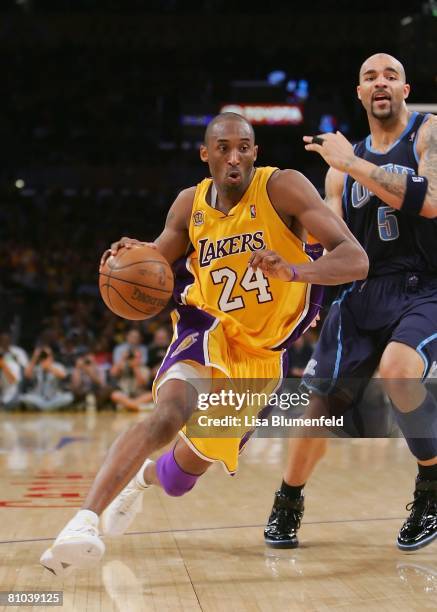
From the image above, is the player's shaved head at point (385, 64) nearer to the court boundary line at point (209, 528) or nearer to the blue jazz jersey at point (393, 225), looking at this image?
the blue jazz jersey at point (393, 225)

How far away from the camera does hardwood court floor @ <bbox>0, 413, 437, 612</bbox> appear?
313 centimetres

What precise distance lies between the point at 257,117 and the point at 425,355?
16841 mm

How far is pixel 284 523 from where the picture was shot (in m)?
4.18

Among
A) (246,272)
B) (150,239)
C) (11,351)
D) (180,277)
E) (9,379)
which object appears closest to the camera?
(246,272)

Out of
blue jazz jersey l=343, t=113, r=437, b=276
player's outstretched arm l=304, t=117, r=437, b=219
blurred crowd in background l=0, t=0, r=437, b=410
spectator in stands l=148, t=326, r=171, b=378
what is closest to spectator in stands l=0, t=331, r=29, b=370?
spectator in stands l=148, t=326, r=171, b=378

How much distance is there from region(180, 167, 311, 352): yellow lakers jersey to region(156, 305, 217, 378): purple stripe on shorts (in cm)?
4

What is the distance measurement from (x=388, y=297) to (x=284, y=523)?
1.17 m

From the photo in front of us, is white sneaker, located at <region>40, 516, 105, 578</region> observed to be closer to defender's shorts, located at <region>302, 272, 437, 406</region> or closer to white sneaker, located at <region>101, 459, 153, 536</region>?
white sneaker, located at <region>101, 459, 153, 536</region>

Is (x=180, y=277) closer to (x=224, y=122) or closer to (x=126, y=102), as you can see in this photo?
(x=224, y=122)

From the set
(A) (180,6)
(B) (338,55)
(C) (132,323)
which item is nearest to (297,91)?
(B) (338,55)

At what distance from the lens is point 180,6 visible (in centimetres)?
2006

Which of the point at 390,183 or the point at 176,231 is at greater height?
the point at 390,183

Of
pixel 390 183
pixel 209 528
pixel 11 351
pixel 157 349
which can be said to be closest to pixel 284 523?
pixel 209 528

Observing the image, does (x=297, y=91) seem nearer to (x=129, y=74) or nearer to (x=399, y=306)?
(x=129, y=74)
